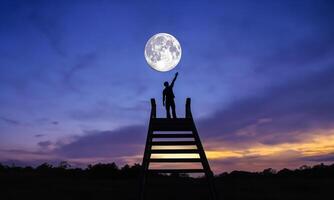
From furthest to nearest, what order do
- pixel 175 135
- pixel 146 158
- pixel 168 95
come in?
pixel 168 95
pixel 175 135
pixel 146 158

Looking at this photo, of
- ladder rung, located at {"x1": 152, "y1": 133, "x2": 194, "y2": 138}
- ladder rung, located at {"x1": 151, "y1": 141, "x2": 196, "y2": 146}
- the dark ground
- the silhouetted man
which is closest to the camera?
ladder rung, located at {"x1": 151, "y1": 141, "x2": 196, "y2": 146}

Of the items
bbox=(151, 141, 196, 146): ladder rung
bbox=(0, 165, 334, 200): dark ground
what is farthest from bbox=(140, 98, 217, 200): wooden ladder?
bbox=(0, 165, 334, 200): dark ground

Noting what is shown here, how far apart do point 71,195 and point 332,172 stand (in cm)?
1839

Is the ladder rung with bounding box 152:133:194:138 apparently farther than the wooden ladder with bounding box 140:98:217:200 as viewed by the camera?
Yes

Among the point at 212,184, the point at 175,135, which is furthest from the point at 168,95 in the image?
the point at 212,184

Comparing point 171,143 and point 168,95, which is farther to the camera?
point 168,95

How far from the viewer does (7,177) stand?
21.6 m

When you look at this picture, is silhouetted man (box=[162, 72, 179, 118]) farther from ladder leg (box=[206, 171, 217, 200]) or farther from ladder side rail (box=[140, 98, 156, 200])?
ladder leg (box=[206, 171, 217, 200])

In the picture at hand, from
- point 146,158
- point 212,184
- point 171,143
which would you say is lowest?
point 212,184

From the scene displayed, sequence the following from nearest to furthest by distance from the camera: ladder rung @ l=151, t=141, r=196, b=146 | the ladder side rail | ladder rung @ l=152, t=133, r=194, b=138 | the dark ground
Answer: the ladder side rail → ladder rung @ l=151, t=141, r=196, b=146 → ladder rung @ l=152, t=133, r=194, b=138 → the dark ground

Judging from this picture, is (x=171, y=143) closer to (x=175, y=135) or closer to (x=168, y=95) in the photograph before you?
(x=175, y=135)

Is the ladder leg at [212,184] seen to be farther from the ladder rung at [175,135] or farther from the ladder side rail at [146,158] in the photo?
the ladder side rail at [146,158]

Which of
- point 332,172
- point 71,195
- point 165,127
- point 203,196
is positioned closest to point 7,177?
point 71,195

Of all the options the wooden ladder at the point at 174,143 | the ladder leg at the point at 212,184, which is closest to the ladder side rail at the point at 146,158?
the wooden ladder at the point at 174,143
